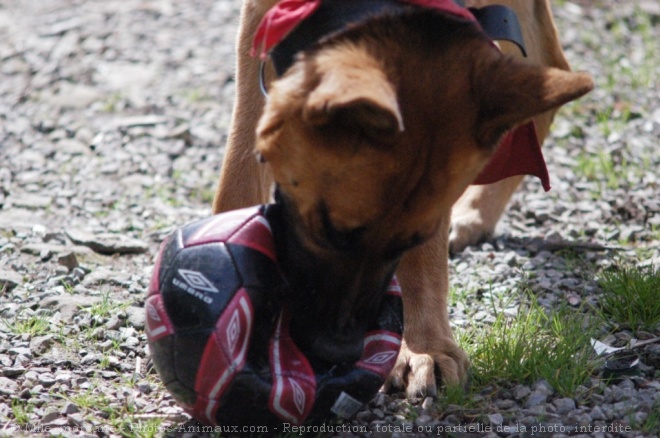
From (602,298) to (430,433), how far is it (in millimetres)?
1387

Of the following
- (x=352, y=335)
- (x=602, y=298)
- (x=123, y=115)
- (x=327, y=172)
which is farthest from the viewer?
(x=123, y=115)

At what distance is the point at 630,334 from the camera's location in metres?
3.86

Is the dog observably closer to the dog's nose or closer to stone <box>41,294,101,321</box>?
the dog's nose

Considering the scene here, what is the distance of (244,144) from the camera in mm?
4109

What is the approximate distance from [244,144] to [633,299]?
1817 millimetres

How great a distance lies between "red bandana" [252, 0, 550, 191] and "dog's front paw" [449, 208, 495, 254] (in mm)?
1084

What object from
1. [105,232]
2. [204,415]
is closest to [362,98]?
[204,415]

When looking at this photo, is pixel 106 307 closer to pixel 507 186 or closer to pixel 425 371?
pixel 425 371

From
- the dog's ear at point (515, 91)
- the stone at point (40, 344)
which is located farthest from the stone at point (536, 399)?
the stone at point (40, 344)

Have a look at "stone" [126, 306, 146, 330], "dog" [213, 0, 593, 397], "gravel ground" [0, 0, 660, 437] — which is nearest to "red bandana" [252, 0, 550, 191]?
"dog" [213, 0, 593, 397]

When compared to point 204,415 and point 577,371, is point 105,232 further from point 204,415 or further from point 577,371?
point 577,371

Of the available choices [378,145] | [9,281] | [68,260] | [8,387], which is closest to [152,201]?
[68,260]

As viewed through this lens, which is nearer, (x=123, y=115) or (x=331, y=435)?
(x=331, y=435)

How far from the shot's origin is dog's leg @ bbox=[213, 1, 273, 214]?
405 centimetres
